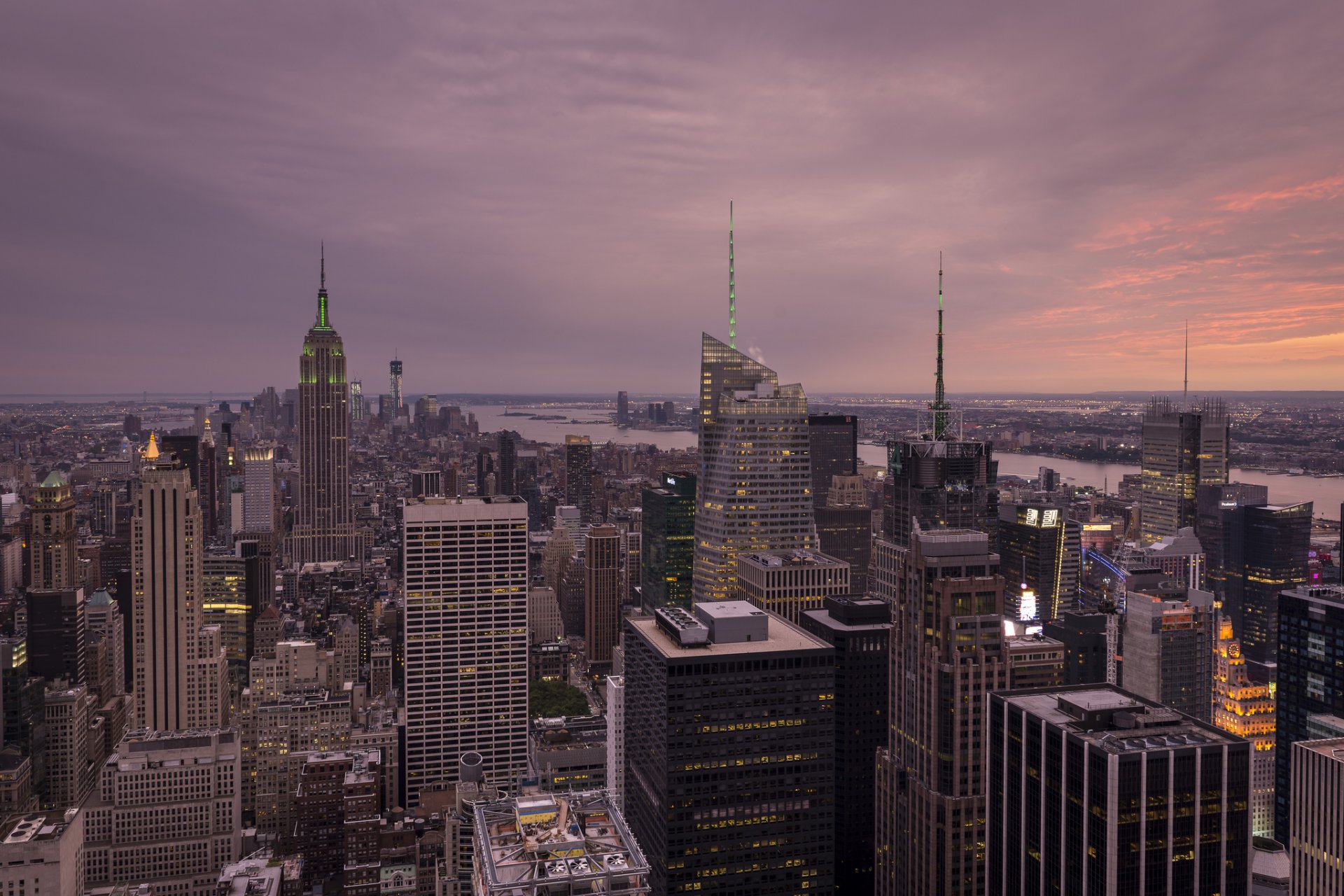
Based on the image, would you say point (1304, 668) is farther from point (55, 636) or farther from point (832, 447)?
point (55, 636)

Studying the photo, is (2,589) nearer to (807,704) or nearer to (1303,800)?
(807,704)

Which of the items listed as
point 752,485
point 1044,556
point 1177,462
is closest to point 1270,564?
point 1044,556

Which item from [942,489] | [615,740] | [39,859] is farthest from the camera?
[942,489]

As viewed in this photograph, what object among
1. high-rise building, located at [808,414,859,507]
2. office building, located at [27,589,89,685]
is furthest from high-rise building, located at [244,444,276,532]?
high-rise building, located at [808,414,859,507]

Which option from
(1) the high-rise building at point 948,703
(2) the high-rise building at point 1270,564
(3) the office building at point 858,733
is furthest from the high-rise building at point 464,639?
(2) the high-rise building at point 1270,564

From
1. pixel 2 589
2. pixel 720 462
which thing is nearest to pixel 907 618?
pixel 720 462

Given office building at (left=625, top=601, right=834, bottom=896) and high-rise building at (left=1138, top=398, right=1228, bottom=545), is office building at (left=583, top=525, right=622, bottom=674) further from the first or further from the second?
office building at (left=625, top=601, right=834, bottom=896)
